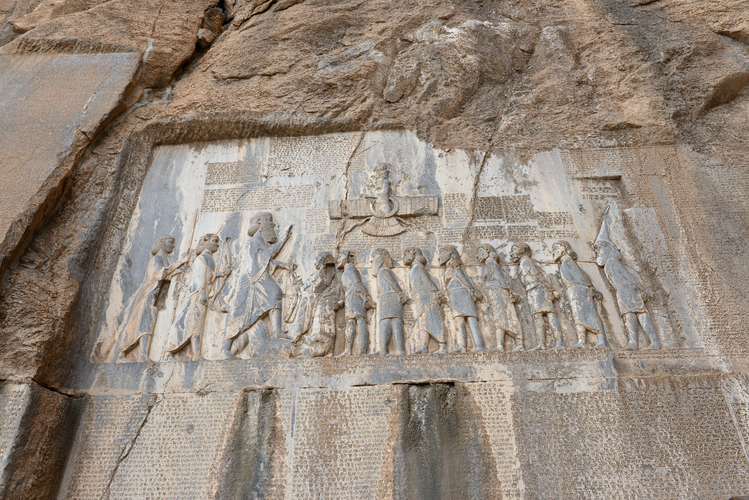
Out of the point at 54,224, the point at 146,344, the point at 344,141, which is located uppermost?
the point at 344,141

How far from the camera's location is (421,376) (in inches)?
177

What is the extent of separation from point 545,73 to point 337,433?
508 cm

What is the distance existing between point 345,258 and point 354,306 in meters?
0.61

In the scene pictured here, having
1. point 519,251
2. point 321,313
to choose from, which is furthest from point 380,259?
point 519,251

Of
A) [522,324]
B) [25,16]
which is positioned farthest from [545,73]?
[25,16]

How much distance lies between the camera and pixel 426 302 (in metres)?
4.94

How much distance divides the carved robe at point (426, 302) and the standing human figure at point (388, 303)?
0.15 meters

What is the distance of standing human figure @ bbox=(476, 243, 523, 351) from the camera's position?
480 centimetres

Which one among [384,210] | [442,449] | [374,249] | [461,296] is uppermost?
[384,210]

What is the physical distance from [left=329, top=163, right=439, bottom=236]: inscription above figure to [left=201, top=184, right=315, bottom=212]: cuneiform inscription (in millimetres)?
404

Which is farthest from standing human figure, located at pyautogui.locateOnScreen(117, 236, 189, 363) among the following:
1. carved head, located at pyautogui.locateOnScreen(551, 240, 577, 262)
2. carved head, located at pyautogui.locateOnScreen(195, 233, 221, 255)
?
carved head, located at pyautogui.locateOnScreen(551, 240, 577, 262)

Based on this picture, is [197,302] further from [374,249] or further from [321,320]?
[374,249]

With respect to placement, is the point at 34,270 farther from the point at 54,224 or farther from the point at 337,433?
the point at 337,433

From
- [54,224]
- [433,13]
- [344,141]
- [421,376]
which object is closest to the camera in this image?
[421,376]
